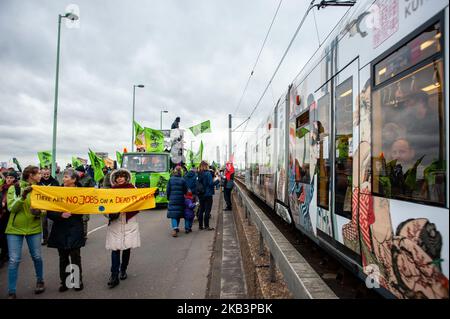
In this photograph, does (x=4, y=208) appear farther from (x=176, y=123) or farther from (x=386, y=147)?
(x=176, y=123)

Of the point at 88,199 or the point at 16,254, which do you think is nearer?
the point at 16,254

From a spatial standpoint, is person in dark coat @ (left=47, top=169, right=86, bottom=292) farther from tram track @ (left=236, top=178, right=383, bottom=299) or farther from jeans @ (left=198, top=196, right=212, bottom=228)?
jeans @ (left=198, top=196, right=212, bottom=228)

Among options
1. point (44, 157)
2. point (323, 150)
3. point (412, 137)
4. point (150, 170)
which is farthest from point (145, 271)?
point (44, 157)

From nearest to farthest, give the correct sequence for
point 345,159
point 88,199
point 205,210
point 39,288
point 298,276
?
point 298,276
point 345,159
point 39,288
point 88,199
point 205,210

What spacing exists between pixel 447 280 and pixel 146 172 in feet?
46.4

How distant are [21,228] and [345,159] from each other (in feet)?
14.0

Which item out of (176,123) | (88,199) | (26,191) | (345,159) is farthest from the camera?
(176,123)

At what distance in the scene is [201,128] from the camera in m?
22.2

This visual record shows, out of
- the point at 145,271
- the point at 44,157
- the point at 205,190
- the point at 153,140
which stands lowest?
the point at 145,271

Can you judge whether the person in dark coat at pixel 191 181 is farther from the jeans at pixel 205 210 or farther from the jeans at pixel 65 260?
the jeans at pixel 65 260

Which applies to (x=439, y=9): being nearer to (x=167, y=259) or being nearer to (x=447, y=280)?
(x=447, y=280)

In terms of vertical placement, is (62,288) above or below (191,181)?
below

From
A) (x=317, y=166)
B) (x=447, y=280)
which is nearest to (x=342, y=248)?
(x=317, y=166)

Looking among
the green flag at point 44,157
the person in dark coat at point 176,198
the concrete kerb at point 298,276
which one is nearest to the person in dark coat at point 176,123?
the green flag at point 44,157
